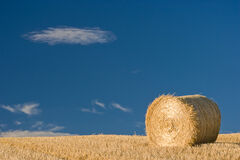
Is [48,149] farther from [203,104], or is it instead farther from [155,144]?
[203,104]

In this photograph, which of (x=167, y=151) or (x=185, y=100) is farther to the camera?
(x=185, y=100)

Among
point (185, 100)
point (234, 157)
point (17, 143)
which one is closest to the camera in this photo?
point (234, 157)

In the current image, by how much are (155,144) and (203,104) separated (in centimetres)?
193

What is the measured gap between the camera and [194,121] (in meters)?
9.33

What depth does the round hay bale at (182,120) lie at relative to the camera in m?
9.41

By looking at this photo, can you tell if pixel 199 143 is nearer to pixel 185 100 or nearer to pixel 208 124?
pixel 208 124

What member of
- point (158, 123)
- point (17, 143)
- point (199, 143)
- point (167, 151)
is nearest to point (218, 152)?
point (167, 151)

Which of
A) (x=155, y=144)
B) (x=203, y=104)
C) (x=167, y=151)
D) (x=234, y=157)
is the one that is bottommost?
(x=234, y=157)

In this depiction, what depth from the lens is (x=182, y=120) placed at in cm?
953

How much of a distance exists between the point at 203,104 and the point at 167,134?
1.42m

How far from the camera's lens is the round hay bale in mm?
9414

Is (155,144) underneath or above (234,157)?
above

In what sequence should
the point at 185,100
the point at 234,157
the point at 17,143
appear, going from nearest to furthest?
the point at 234,157, the point at 185,100, the point at 17,143

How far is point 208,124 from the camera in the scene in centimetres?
982
